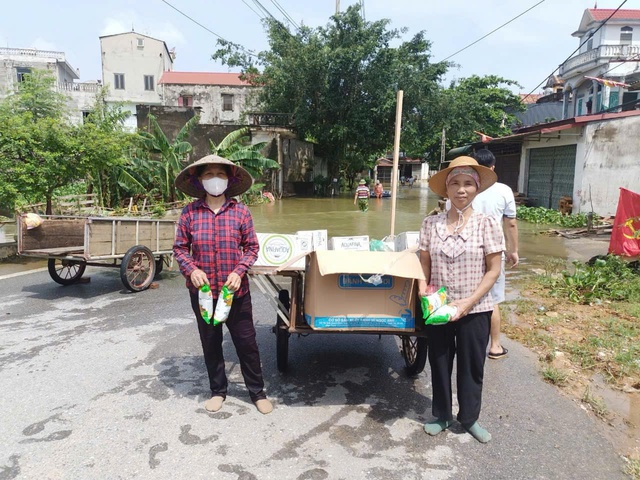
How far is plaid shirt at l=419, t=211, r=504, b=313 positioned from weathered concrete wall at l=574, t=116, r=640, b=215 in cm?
1333

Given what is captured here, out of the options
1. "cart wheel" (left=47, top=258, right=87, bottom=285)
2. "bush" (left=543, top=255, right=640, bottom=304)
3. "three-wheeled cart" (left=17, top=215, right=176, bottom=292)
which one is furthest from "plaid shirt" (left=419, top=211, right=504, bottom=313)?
"cart wheel" (left=47, top=258, right=87, bottom=285)

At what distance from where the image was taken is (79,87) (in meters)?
34.5

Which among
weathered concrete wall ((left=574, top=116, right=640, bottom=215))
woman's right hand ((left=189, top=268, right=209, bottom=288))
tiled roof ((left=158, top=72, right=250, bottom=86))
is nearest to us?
woman's right hand ((left=189, top=268, right=209, bottom=288))

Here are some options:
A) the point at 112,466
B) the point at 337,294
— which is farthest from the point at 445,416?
the point at 112,466

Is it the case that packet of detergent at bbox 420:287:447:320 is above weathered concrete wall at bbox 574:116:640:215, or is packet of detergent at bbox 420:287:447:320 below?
below

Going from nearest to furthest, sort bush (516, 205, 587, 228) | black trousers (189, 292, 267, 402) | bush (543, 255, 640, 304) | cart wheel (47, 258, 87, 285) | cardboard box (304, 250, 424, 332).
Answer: cardboard box (304, 250, 424, 332) → black trousers (189, 292, 267, 402) → bush (543, 255, 640, 304) → cart wheel (47, 258, 87, 285) → bush (516, 205, 587, 228)

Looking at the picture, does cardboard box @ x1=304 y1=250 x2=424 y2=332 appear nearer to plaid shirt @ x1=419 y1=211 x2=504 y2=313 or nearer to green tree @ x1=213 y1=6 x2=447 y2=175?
plaid shirt @ x1=419 y1=211 x2=504 y2=313

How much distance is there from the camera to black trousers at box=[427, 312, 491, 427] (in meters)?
2.93

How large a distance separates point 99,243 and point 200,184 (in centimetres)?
368

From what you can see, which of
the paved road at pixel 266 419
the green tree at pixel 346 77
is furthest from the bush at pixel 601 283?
the green tree at pixel 346 77

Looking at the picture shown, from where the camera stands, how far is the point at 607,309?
581cm

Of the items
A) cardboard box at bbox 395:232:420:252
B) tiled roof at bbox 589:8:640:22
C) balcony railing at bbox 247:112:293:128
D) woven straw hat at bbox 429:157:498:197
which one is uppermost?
tiled roof at bbox 589:8:640:22

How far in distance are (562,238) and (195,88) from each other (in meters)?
34.7

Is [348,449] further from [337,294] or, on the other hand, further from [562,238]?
[562,238]
